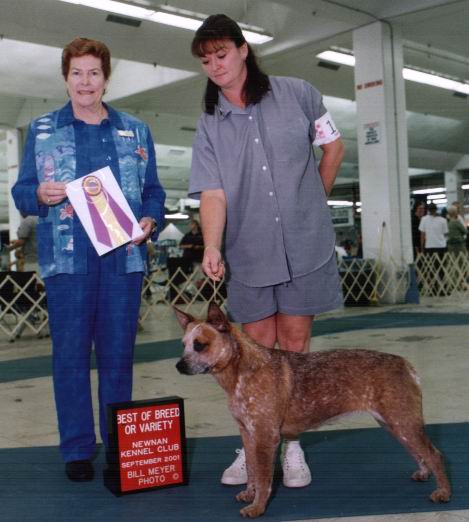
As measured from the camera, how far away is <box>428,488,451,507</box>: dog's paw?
7.26 ft

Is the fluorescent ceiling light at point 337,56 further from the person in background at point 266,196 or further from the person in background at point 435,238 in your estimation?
the person in background at point 266,196

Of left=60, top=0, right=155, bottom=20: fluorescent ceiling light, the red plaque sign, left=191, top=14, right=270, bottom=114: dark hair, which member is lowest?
the red plaque sign

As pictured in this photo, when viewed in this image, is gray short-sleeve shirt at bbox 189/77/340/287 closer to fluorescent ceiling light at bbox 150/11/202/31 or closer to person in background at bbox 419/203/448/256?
fluorescent ceiling light at bbox 150/11/202/31

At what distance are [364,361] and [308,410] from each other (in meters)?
0.24

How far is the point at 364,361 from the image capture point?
2.22m

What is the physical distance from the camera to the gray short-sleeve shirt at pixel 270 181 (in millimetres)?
2412

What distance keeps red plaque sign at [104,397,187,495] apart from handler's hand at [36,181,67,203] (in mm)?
752

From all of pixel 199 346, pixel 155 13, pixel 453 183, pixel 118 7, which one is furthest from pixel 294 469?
pixel 453 183

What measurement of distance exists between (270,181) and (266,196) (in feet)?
0.17

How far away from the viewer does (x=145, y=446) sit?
2459mm

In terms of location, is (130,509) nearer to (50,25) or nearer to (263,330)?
(263,330)

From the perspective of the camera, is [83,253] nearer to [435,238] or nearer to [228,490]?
[228,490]

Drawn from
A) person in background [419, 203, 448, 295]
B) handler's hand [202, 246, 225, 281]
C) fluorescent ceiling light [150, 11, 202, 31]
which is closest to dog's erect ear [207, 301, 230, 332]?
handler's hand [202, 246, 225, 281]

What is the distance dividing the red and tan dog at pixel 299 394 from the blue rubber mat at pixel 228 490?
5.3 inches
